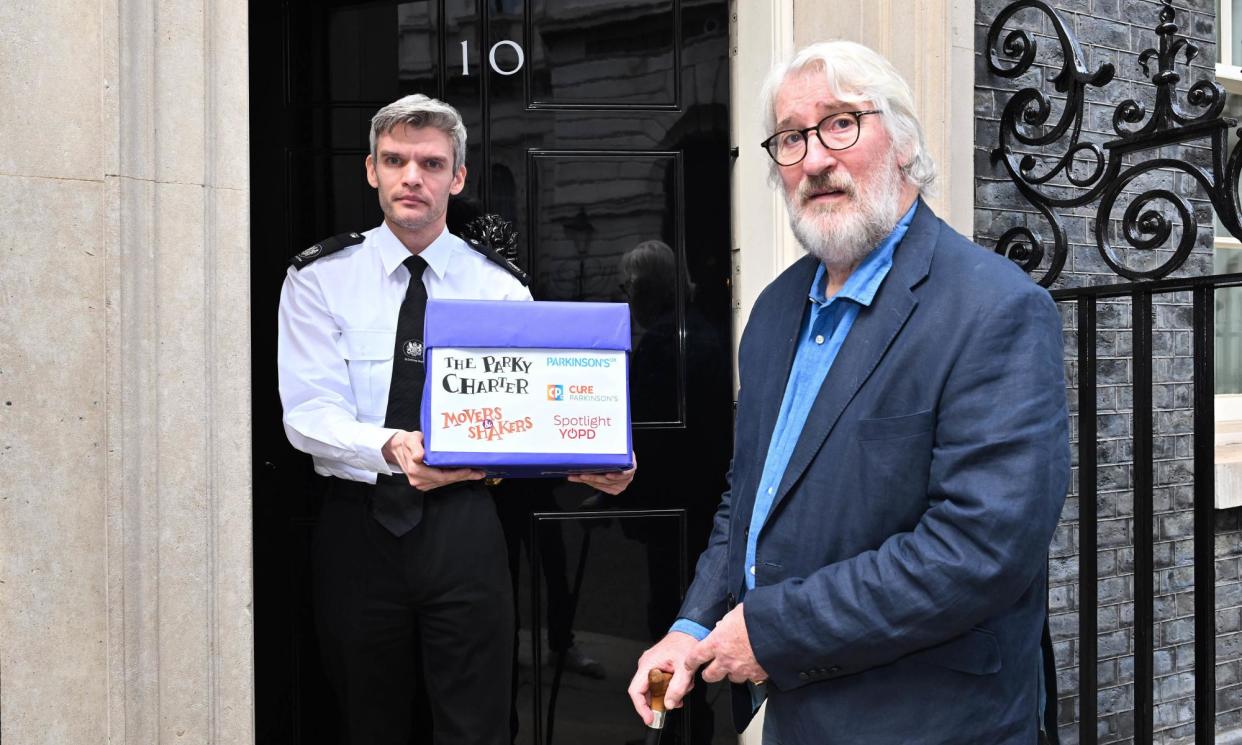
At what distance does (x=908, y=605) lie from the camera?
1430 millimetres

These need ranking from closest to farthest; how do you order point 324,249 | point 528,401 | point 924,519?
point 924,519
point 528,401
point 324,249

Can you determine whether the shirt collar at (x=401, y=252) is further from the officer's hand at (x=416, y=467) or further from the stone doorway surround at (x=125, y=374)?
the officer's hand at (x=416, y=467)

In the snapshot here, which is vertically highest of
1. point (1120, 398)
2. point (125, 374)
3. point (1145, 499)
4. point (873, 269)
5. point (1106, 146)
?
point (1106, 146)

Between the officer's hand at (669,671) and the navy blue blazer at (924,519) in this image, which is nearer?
the navy blue blazer at (924,519)

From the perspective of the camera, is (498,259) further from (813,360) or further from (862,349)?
(862,349)

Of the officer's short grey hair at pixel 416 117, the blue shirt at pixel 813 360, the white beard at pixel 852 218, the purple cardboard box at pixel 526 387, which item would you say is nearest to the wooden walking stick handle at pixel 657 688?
the blue shirt at pixel 813 360

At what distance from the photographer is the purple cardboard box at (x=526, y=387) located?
2.16 metres

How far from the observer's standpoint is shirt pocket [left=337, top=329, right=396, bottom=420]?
2459mm

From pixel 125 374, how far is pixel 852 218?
5.58 ft

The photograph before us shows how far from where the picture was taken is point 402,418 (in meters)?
2.44

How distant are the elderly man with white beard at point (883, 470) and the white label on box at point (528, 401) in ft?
1.63

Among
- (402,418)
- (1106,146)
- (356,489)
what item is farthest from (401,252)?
(1106,146)

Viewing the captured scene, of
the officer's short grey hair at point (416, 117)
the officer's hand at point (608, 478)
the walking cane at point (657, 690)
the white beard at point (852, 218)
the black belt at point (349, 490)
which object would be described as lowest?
the walking cane at point (657, 690)

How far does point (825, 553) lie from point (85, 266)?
70.8 inches
